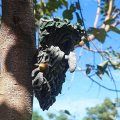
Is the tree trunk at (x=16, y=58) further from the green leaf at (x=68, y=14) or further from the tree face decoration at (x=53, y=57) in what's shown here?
the green leaf at (x=68, y=14)

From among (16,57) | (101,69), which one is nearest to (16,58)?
(16,57)

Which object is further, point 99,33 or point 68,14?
point 68,14

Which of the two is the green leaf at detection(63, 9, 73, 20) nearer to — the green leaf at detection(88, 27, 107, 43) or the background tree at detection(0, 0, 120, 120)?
the background tree at detection(0, 0, 120, 120)

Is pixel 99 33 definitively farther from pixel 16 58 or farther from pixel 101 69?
pixel 101 69

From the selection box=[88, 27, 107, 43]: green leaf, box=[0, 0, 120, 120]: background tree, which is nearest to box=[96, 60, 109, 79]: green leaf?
box=[0, 0, 120, 120]: background tree

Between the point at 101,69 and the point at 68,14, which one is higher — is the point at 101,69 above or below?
below

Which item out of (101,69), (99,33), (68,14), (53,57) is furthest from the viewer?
(68,14)

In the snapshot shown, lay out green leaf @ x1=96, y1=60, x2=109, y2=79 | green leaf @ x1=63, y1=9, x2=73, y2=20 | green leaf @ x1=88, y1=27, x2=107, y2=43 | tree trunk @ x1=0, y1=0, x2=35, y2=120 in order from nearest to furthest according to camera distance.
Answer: green leaf @ x1=88, y1=27, x2=107, y2=43 → tree trunk @ x1=0, y1=0, x2=35, y2=120 → green leaf @ x1=96, y1=60, x2=109, y2=79 → green leaf @ x1=63, y1=9, x2=73, y2=20
